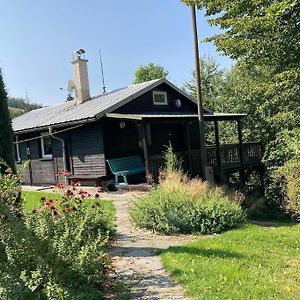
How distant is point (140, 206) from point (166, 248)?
2066 millimetres

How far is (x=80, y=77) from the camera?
60.5 feet

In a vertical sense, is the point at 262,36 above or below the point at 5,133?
above

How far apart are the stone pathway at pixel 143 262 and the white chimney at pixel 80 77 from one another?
10.9 metres

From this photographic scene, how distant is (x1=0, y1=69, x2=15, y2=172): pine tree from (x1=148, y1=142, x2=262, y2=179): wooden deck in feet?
23.0

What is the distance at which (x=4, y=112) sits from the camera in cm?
748

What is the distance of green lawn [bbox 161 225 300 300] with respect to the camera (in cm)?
441

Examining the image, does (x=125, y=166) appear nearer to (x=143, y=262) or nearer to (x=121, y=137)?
(x=121, y=137)

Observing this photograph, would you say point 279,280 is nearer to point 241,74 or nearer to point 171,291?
point 171,291

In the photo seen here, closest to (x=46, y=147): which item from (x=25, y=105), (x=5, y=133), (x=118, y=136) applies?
(x=118, y=136)

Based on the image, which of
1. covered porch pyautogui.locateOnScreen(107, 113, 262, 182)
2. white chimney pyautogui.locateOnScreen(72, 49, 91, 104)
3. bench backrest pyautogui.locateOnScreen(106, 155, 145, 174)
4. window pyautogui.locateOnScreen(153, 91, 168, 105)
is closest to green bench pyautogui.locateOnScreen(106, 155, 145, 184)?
bench backrest pyautogui.locateOnScreen(106, 155, 145, 174)

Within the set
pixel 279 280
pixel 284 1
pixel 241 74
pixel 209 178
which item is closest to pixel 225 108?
pixel 241 74

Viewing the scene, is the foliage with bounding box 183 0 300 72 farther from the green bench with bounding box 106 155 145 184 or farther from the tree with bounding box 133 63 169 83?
the tree with bounding box 133 63 169 83

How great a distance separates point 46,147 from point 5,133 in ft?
36.6

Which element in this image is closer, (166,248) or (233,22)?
(166,248)
